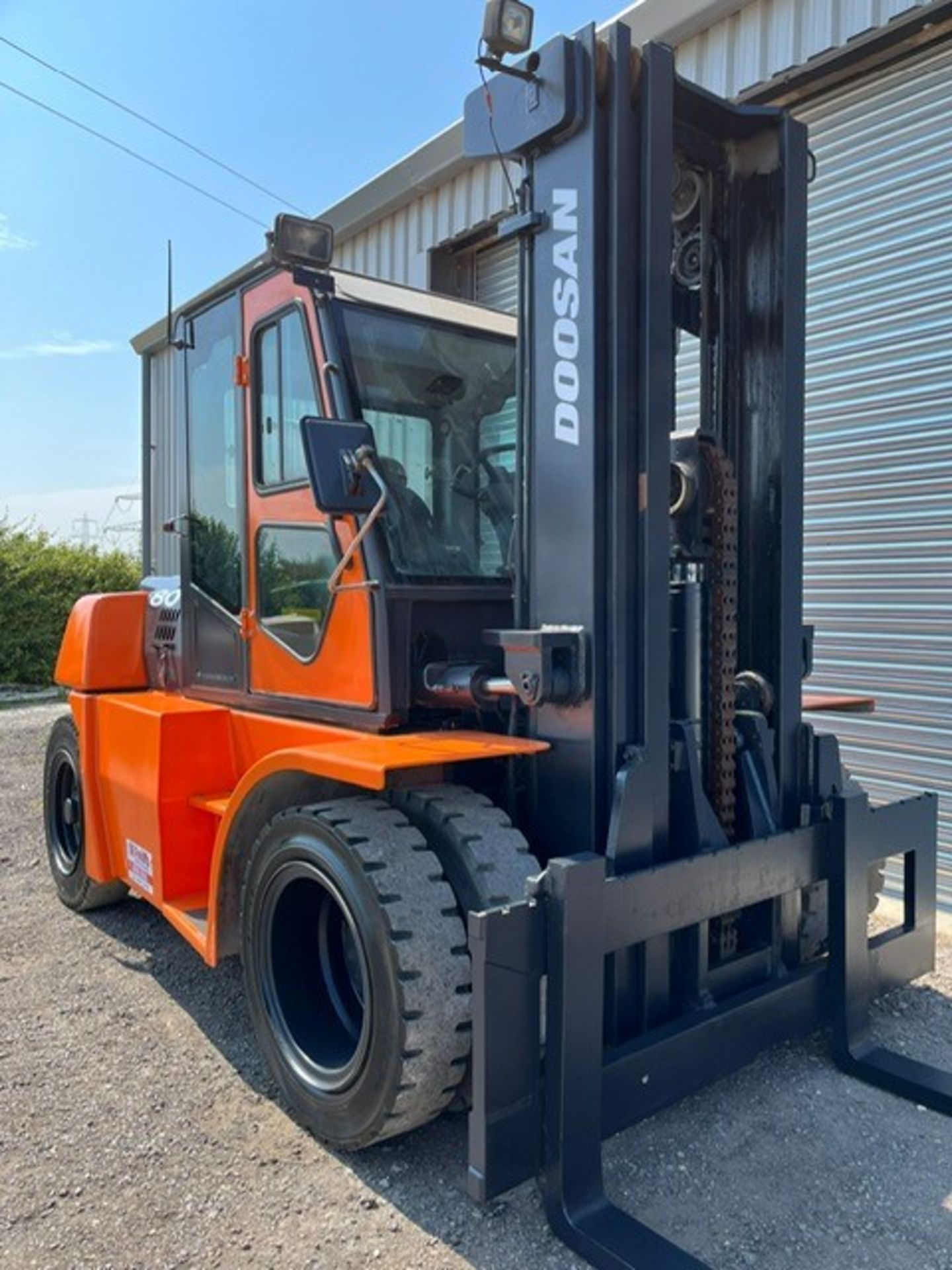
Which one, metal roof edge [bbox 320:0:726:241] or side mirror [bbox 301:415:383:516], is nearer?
side mirror [bbox 301:415:383:516]

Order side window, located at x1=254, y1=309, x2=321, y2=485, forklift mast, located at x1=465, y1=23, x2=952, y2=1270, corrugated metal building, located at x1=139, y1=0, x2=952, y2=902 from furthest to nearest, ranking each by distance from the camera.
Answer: corrugated metal building, located at x1=139, y1=0, x2=952, y2=902
side window, located at x1=254, y1=309, x2=321, y2=485
forklift mast, located at x1=465, y1=23, x2=952, y2=1270

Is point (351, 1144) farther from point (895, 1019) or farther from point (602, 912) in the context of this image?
point (895, 1019)

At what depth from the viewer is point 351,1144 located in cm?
270

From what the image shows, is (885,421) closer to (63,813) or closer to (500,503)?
(500,503)

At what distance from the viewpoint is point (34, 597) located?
16.1m

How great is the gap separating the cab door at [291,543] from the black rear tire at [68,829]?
1.84 m

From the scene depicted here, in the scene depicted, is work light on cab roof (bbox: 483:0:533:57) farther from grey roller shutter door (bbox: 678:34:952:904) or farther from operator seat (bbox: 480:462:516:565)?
grey roller shutter door (bbox: 678:34:952:904)

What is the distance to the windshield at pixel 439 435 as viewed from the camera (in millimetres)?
3236

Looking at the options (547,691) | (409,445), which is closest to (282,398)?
(409,445)

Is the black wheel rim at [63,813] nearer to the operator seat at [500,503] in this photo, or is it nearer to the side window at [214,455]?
the side window at [214,455]

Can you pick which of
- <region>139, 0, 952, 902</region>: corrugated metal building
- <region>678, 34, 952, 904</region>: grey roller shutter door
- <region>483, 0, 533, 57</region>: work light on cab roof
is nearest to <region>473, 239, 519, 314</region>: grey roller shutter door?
<region>139, 0, 952, 902</region>: corrugated metal building

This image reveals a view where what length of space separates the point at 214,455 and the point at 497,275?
4.80 metres

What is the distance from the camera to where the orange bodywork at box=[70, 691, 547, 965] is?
2.80 meters

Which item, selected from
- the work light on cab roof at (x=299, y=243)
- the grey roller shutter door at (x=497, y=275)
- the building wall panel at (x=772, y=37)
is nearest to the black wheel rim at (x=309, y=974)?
the work light on cab roof at (x=299, y=243)
